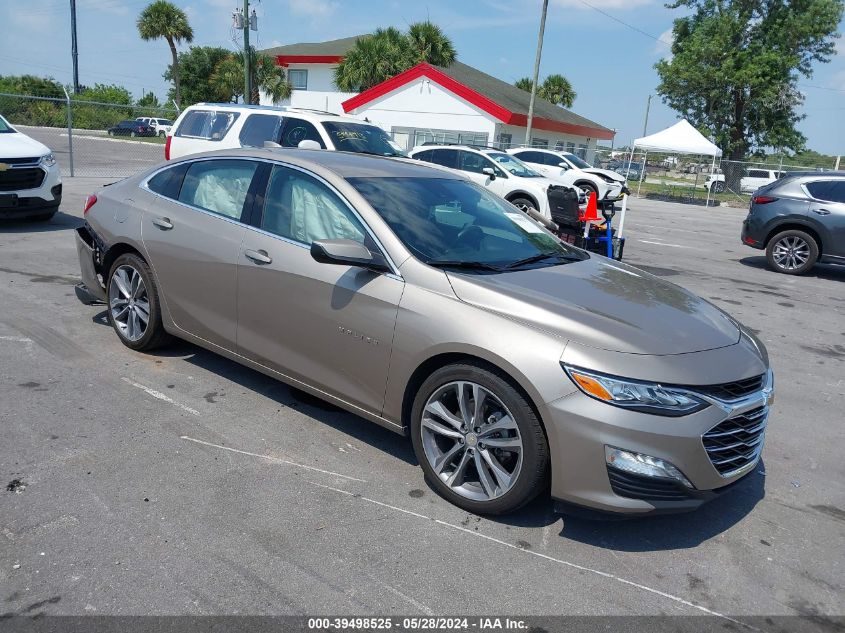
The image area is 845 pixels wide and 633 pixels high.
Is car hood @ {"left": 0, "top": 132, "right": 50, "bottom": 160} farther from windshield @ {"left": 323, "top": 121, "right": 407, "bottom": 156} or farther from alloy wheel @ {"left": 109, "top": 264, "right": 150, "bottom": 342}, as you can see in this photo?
alloy wheel @ {"left": 109, "top": 264, "right": 150, "bottom": 342}

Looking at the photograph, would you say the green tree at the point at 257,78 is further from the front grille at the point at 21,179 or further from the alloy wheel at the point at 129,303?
the alloy wheel at the point at 129,303

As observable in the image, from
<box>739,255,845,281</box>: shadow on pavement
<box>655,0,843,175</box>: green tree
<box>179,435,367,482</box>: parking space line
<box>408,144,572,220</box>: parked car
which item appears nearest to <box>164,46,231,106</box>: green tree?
<box>655,0,843,175</box>: green tree

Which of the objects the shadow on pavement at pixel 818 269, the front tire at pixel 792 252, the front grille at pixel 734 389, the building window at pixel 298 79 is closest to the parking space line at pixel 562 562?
the front grille at pixel 734 389

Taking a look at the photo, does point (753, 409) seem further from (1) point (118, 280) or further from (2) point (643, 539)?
(1) point (118, 280)

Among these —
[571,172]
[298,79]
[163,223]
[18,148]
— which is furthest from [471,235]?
[298,79]

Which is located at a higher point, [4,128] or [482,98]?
[482,98]

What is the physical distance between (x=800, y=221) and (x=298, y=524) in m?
10.7

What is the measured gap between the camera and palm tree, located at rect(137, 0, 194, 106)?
164 ft

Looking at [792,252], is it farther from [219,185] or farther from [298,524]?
[298,524]

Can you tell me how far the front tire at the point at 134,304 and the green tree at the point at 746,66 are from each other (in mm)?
33916

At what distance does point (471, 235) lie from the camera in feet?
14.0

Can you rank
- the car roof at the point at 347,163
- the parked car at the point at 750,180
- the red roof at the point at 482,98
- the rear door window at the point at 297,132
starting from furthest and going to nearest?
the parked car at the point at 750,180 < the red roof at the point at 482,98 < the rear door window at the point at 297,132 < the car roof at the point at 347,163

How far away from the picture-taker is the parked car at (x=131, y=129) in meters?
48.2

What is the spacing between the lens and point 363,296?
3.82 m
